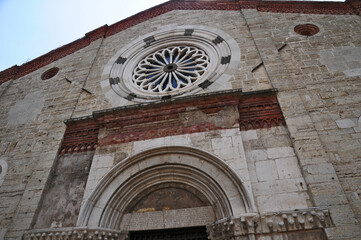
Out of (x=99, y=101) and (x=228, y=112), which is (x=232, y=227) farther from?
(x=99, y=101)

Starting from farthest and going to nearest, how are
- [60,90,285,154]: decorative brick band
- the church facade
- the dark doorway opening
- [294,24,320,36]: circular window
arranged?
[294,24,320,36]: circular window
[60,90,285,154]: decorative brick band
the dark doorway opening
the church facade

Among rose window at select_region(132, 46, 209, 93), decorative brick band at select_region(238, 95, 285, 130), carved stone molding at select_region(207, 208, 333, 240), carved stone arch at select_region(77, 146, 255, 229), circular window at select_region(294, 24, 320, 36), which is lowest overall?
carved stone molding at select_region(207, 208, 333, 240)

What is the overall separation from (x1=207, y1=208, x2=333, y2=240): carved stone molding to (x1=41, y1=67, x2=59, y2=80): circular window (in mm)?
7979

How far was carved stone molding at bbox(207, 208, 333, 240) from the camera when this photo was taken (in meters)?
3.84

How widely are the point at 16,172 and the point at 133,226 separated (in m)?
3.41

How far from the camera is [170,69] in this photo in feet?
25.0

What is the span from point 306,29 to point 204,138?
5.26 metres

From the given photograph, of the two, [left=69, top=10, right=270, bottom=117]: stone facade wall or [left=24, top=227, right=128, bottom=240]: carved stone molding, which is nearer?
[left=24, top=227, right=128, bottom=240]: carved stone molding

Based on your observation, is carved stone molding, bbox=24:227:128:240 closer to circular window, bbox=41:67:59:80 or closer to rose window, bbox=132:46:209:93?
rose window, bbox=132:46:209:93

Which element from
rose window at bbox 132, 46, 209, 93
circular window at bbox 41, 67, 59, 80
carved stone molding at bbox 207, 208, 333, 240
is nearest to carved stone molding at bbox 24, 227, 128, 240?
carved stone molding at bbox 207, 208, 333, 240

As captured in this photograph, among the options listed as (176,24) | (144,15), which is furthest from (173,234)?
(144,15)

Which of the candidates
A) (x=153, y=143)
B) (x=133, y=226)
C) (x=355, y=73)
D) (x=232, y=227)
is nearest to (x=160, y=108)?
(x=153, y=143)

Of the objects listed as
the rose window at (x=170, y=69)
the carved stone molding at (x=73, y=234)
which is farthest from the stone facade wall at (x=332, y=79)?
the carved stone molding at (x=73, y=234)

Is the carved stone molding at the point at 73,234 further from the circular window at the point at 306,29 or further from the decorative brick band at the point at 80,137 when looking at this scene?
the circular window at the point at 306,29
